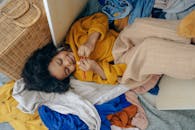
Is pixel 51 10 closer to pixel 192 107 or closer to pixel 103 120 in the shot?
pixel 103 120

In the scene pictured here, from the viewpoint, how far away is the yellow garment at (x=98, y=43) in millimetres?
1227

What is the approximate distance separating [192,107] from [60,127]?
0.61 metres

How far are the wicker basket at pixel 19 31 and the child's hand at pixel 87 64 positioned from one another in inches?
9.1

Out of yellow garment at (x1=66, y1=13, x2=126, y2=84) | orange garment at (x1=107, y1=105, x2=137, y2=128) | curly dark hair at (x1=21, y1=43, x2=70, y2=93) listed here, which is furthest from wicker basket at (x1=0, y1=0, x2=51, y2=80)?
orange garment at (x1=107, y1=105, x2=137, y2=128)

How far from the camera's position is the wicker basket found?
1.08 m

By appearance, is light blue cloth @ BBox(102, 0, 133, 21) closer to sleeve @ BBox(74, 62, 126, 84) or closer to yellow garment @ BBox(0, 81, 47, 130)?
sleeve @ BBox(74, 62, 126, 84)

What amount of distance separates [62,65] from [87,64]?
12 centimetres

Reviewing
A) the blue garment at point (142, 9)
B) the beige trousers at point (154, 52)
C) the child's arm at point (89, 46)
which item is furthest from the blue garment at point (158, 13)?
the child's arm at point (89, 46)

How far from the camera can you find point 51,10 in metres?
1.04

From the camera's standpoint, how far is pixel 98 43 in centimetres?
129

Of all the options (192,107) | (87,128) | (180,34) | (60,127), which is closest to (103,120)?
(87,128)

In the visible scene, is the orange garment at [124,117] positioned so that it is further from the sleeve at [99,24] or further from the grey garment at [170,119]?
the sleeve at [99,24]

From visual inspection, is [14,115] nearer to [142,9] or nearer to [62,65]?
[62,65]

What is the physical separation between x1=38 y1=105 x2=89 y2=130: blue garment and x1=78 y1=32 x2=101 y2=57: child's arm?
0.30 meters
